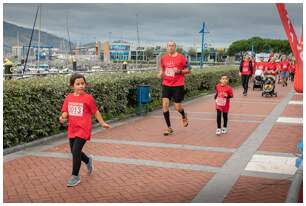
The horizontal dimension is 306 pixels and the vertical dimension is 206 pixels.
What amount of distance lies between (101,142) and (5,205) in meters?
3.78

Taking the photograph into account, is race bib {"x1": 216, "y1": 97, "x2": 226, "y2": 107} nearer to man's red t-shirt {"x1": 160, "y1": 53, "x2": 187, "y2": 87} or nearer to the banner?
man's red t-shirt {"x1": 160, "y1": 53, "x2": 187, "y2": 87}

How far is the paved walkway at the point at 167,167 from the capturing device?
5.16m

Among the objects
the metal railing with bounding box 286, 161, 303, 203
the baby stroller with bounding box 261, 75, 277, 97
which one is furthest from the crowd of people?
the baby stroller with bounding box 261, 75, 277, 97

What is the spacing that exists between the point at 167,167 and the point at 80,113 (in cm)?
160

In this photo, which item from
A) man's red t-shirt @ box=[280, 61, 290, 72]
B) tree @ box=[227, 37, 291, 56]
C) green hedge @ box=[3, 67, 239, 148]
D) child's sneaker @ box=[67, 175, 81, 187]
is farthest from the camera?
tree @ box=[227, 37, 291, 56]

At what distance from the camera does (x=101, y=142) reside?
8375 mm

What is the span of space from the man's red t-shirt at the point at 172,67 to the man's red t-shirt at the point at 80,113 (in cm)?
362

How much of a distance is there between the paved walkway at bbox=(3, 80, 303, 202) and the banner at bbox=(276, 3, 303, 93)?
1.90m

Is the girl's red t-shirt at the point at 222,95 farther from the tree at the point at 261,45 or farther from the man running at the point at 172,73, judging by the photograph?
the tree at the point at 261,45

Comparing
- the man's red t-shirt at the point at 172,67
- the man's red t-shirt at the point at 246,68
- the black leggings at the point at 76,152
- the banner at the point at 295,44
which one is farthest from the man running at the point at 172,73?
the man's red t-shirt at the point at 246,68

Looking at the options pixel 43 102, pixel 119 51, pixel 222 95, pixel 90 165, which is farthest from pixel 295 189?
pixel 119 51

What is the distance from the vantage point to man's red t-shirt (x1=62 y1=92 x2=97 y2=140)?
5539 mm

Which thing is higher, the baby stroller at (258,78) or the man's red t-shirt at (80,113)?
the man's red t-shirt at (80,113)

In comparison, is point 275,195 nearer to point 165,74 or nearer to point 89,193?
point 89,193
